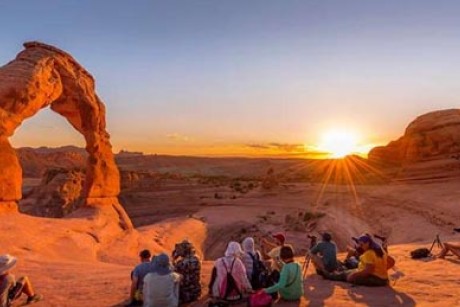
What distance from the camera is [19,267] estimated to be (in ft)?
37.3

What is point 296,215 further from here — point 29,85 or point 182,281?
point 182,281

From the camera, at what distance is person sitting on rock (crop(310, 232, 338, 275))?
10461 mm

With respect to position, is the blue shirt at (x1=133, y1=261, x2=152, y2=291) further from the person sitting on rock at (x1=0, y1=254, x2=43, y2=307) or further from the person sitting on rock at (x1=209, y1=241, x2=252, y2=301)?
the person sitting on rock at (x1=0, y1=254, x2=43, y2=307)

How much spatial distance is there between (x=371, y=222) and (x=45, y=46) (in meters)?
21.6

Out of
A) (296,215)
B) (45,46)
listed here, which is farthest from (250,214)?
(45,46)

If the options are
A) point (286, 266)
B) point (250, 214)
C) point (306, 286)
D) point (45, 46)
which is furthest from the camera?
point (250, 214)

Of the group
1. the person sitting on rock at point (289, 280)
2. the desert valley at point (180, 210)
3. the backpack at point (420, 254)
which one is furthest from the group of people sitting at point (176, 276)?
the backpack at point (420, 254)

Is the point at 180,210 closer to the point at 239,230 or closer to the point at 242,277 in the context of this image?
the point at 239,230

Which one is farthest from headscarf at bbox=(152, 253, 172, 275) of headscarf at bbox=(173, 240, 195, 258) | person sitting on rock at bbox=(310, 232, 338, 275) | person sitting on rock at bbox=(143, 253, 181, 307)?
person sitting on rock at bbox=(310, 232, 338, 275)

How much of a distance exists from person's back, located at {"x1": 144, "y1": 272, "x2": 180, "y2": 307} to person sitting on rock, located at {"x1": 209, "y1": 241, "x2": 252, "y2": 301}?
89cm

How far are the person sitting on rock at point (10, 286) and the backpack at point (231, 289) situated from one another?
3.65 meters

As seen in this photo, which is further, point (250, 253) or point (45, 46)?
point (45, 46)

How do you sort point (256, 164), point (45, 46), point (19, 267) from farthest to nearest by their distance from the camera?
point (256, 164) < point (45, 46) < point (19, 267)

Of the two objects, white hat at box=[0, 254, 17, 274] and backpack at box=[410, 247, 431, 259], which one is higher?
white hat at box=[0, 254, 17, 274]
